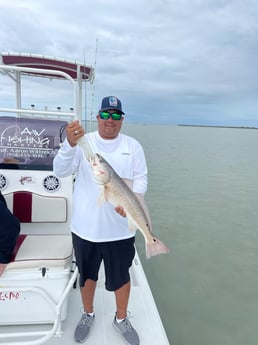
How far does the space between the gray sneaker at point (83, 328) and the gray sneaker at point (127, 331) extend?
0.20 meters

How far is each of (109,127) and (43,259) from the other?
108cm

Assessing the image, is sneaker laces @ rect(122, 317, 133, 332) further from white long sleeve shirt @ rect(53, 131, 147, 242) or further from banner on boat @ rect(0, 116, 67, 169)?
banner on boat @ rect(0, 116, 67, 169)

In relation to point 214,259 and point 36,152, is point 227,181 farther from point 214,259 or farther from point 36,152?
point 36,152

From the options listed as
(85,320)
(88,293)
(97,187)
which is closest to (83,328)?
(85,320)

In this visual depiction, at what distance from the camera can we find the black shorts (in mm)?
2047

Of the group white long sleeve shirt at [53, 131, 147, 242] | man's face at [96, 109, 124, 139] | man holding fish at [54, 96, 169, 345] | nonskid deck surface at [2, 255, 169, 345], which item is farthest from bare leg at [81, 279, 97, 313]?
man's face at [96, 109, 124, 139]

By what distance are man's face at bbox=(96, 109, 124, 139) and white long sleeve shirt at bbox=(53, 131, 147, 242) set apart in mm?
35

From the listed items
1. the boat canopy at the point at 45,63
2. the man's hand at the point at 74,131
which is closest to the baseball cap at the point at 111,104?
the man's hand at the point at 74,131

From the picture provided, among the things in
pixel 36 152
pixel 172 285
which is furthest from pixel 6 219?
pixel 172 285

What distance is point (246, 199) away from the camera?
9305 mm

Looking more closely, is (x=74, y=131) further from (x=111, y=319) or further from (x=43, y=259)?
(x=111, y=319)

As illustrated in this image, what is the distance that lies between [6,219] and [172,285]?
3.08 meters

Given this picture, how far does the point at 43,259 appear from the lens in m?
2.15

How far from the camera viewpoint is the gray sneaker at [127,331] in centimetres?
212
